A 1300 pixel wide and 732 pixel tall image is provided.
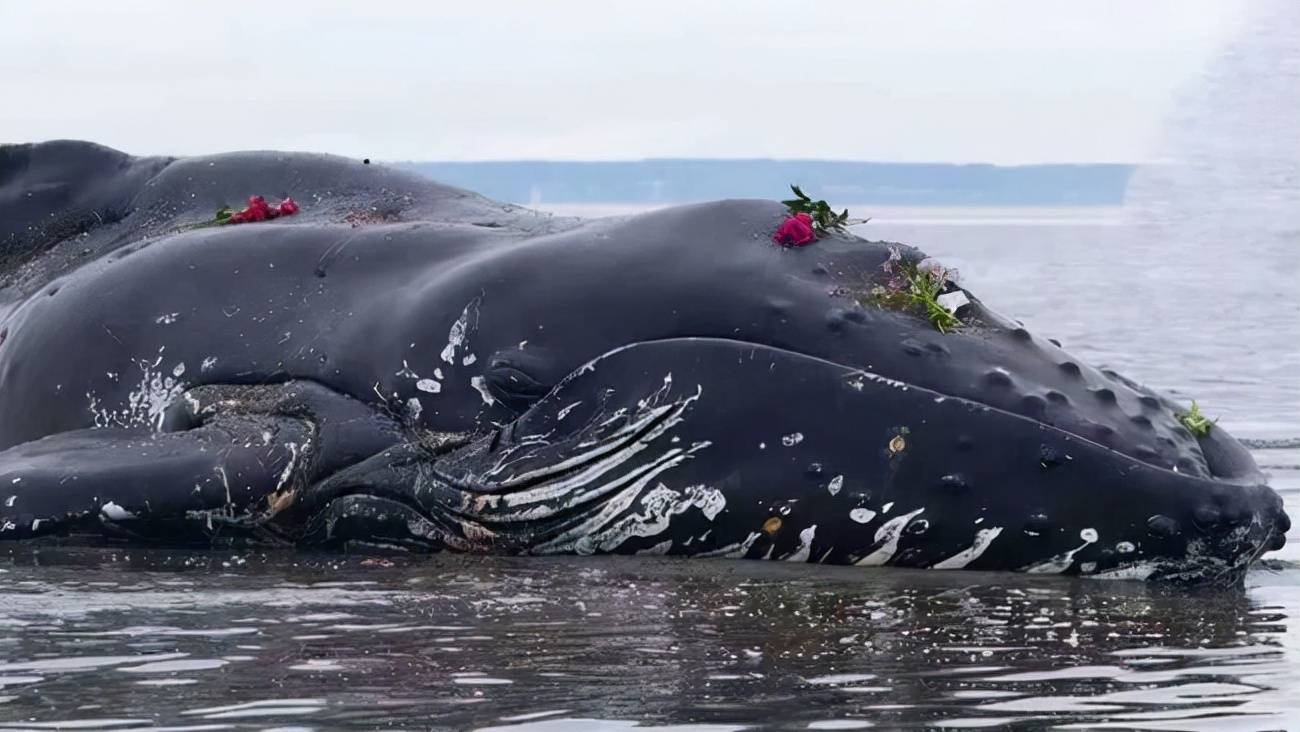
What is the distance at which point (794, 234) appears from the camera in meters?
10.9

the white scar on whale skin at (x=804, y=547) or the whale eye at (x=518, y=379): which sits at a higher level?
the whale eye at (x=518, y=379)

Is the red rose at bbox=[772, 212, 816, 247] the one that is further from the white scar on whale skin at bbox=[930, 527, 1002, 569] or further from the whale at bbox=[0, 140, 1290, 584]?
the white scar on whale skin at bbox=[930, 527, 1002, 569]

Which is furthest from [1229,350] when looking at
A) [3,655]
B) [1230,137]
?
[1230,137]

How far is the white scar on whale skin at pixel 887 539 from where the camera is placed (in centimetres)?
1002

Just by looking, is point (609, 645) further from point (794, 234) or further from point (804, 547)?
point (794, 234)

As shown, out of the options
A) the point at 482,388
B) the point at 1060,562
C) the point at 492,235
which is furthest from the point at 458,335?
the point at 1060,562

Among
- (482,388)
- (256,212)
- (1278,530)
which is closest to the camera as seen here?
(1278,530)

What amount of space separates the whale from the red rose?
2.9 inches

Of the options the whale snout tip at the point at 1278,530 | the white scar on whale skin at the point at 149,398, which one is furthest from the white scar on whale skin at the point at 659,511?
the white scar on whale skin at the point at 149,398

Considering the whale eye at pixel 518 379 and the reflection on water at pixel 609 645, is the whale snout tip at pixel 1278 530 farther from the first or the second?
the whale eye at pixel 518 379

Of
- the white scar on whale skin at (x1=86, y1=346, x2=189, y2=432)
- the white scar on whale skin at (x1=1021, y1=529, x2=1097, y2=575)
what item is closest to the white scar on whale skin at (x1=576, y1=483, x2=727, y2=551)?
the white scar on whale skin at (x1=1021, y1=529, x2=1097, y2=575)

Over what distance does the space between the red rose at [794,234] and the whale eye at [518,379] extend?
1.39 metres

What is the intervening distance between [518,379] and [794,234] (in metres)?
1.63

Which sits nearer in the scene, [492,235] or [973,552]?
[973,552]
